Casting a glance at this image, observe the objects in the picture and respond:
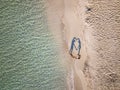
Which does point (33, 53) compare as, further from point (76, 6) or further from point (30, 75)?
point (76, 6)

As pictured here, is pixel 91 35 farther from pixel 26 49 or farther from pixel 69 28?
pixel 26 49

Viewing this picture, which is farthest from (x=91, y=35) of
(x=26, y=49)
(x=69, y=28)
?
(x=26, y=49)

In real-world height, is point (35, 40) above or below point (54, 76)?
above

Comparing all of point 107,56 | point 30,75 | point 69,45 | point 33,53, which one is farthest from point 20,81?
point 107,56
